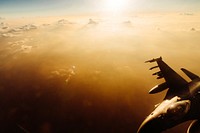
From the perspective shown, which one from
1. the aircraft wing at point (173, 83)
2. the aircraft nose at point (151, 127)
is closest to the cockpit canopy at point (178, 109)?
the aircraft nose at point (151, 127)

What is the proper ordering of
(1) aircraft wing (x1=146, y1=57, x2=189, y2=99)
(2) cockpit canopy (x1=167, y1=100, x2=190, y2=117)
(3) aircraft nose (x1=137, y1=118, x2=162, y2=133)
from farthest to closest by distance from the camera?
(1) aircraft wing (x1=146, y1=57, x2=189, y2=99), (3) aircraft nose (x1=137, y1=118, x2=162, y2=133), (2) cockpit canopy (x1=167, y1=100, x2=190, y2=117)

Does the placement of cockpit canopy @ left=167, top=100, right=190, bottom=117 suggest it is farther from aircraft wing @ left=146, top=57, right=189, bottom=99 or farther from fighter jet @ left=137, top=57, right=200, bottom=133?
aircraft wing @ left=146, top=57, right=189, bottom=99

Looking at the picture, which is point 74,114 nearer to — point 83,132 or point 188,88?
point 83,132

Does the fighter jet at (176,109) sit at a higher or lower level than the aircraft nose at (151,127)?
higher

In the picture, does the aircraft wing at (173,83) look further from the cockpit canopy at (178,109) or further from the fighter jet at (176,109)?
the cockpit canopy at (178,109)

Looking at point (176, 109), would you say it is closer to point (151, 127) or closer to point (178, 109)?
point (178, 109)

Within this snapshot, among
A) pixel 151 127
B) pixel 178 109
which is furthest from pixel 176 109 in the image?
pixel 151 127

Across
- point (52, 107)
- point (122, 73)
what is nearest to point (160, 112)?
point (52, 107)

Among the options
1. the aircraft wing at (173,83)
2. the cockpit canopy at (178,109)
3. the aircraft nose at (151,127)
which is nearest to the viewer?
the cockpit canopy at (178,109)

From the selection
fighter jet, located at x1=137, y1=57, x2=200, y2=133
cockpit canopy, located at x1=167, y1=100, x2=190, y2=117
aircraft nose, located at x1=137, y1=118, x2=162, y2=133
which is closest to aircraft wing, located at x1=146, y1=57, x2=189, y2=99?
fighter jet, located at x1=137, y1=57, x2=200, y2=133
